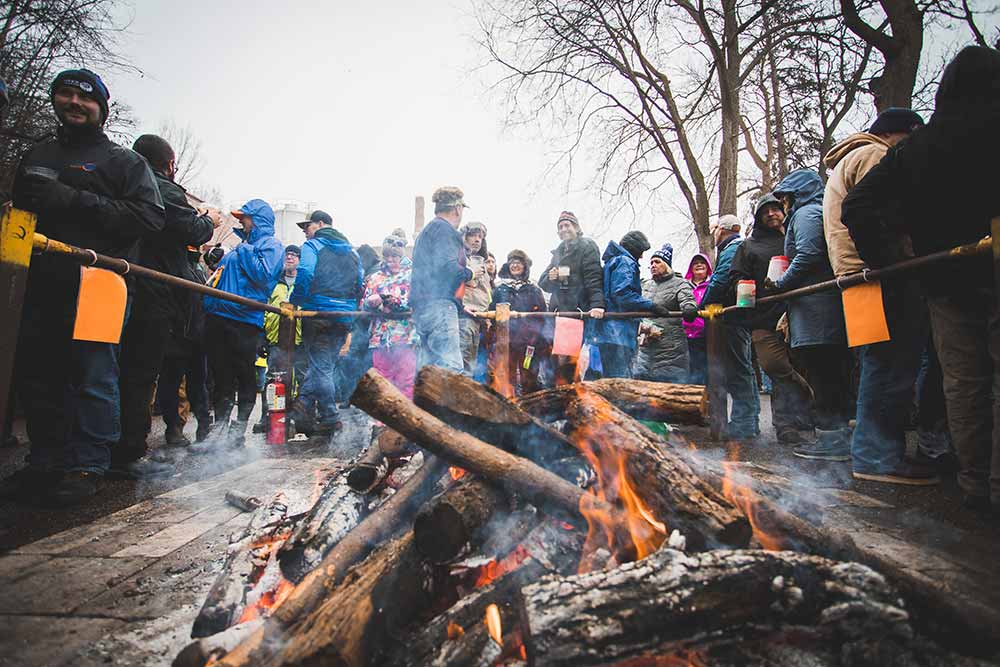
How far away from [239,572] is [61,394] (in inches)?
89.0

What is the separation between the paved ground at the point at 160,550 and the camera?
1407mm

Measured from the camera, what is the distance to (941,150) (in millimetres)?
2627

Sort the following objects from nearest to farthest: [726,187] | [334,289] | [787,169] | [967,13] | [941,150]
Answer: [941,150] → [334,289] → [967,13] → [726,187] → [787,169]

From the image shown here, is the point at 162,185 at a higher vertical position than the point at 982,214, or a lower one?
higher

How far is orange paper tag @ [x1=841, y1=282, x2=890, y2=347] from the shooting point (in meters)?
3.07

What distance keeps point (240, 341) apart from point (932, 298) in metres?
5.43

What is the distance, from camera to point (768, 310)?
187 inches

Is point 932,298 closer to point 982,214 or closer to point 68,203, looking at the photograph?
point 982,214

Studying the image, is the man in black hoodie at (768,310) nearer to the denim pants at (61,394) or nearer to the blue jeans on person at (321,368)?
the blue jeans on person at (321,368)

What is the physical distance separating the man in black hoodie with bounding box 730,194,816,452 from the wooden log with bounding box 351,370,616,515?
3723 millimetres

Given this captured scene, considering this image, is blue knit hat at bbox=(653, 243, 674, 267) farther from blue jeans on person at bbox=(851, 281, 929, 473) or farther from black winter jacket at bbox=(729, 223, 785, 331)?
blue jeans on person at bbox=(851, 281, 929, 473)

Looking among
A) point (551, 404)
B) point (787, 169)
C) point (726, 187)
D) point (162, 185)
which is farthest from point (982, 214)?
point (787, 169)

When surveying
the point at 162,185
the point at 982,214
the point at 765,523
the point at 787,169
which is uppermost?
the point at 787,169

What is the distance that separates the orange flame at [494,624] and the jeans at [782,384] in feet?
14.4
